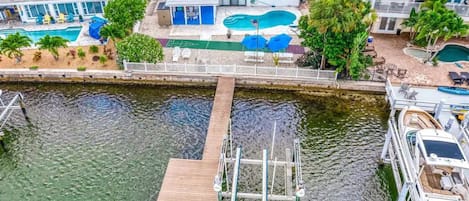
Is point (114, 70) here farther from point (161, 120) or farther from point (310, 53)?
point (310, 53)

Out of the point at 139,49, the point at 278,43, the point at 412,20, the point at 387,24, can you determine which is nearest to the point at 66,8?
the point at 139,49

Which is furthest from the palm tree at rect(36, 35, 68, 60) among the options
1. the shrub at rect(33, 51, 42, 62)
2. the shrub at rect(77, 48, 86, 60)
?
the shrub at rect(33, 51, 42, 62)

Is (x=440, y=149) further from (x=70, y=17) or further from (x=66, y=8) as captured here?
(x=66, y=8)

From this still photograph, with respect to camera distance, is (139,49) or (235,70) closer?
(139,49)

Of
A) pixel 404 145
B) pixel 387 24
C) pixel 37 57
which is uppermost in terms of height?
pixel 387 24

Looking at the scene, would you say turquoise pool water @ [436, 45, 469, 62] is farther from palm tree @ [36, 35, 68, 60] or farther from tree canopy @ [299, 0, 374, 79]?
palm tree @ [36, 35, 68, 60]

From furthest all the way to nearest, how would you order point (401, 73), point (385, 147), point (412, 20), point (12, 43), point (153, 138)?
1. point (412, 20)
2. point (12, 43)
3. point (401, 73)
4. point (153, 138)
5. point (385, 147)
